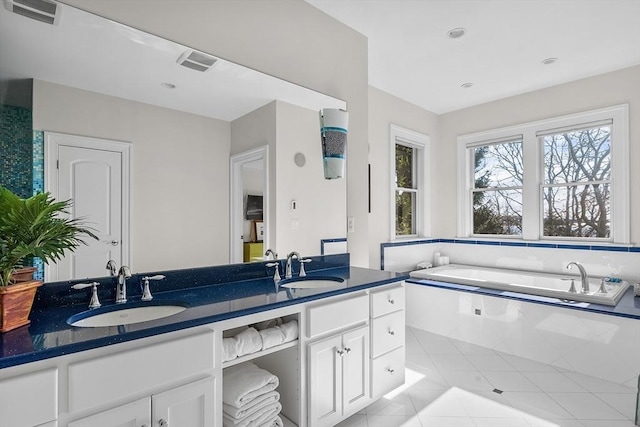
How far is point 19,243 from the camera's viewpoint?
111 cm

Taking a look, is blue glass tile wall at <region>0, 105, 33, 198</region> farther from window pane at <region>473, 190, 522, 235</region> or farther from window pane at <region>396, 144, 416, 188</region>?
window pane at <region>473, 190, 522, 235</region>

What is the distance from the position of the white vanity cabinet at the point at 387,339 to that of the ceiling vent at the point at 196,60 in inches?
61.4

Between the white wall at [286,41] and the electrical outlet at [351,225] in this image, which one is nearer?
the white wall at [286,41]

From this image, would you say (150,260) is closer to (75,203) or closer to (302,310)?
(75,203)

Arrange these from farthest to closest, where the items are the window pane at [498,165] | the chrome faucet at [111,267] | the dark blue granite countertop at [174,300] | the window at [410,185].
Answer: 1. the window at [410,185]
2. the window pane at [498,165]
3. the chrome faucet at [111,267]
4. the dark blue granite countertop at [174,300]

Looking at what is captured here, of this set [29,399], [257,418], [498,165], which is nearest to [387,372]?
[257,418]

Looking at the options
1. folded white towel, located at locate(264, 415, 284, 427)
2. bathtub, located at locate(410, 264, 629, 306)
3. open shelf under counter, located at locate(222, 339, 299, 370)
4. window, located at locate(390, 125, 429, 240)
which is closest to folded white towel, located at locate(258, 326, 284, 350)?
open shelf under counter, located at locate(222, 339, 299, 370)

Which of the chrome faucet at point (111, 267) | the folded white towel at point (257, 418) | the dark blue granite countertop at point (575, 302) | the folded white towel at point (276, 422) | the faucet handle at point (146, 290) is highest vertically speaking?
the chrome faucet at point (111, 267)

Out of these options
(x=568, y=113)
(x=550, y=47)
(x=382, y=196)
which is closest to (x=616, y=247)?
(x=568, y=113)

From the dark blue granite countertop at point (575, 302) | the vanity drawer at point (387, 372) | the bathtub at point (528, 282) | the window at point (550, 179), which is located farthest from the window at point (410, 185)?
the vanity drawer at point (387, 372)

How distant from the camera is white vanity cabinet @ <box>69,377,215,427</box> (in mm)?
1062

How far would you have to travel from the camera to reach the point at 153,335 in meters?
1.15

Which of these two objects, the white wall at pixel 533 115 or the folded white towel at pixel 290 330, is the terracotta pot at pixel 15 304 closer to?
the folded white towel at pixel 290 330

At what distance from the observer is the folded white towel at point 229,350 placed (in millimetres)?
1393
